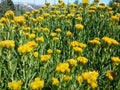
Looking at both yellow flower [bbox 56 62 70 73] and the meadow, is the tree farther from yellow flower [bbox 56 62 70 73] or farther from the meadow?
yellow flower [bbox 56 62 70 73]

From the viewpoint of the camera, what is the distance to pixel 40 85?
7.96 feet

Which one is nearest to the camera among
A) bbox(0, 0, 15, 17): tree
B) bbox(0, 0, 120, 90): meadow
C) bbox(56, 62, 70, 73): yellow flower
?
bbox(56, 62, 70, 73): yellow flower

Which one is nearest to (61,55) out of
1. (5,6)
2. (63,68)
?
(63,68)

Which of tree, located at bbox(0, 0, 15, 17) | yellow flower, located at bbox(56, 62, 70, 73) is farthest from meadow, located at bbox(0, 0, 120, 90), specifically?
tree, located at bbox(0, 0, 15, 17)

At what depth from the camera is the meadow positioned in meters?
2.87

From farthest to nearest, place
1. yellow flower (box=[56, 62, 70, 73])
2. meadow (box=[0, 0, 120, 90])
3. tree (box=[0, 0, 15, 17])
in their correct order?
tree (box=[0, 0, 15, 17])
meadow (box=[0, 0, 120, 90])
yellow flower (box=[56, 62, 70, 73])

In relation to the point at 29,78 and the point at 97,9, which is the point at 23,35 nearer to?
the point at 29,78

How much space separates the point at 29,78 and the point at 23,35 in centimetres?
116

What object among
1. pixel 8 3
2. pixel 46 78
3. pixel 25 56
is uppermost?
pixel 25 56

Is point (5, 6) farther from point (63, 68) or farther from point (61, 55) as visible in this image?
point (63, 68)

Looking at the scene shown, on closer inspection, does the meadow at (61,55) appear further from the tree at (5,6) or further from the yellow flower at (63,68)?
the tree at (5,6)

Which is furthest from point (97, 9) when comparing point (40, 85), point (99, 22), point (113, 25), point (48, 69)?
point (40, 85)

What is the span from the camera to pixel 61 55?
4.12 meters

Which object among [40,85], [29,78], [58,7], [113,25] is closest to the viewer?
[40,85]
